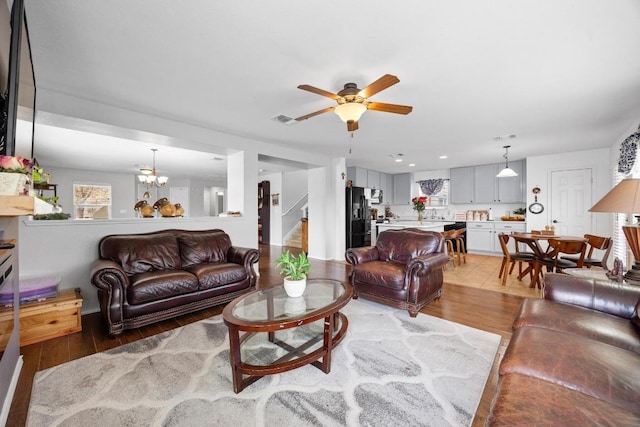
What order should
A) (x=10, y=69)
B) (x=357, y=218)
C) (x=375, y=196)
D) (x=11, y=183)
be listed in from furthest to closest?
(x=375, y=196) → (x=357, y=218) → (x=10, y=69) → (x=11, y=183)

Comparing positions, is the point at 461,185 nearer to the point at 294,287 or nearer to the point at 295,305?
the point at 294,287

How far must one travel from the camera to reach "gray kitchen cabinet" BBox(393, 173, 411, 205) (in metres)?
8.52

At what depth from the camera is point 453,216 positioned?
7.84m

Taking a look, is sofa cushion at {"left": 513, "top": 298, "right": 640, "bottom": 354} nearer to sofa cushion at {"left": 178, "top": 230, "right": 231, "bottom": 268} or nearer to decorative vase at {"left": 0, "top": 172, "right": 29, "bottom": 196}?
decorative vase at {"left": 0, "top": 172, "right": 29, "bottom": 196}

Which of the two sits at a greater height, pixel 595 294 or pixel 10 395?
pixel 595 294

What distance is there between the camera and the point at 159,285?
269 cm

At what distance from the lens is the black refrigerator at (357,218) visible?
6.46 meters

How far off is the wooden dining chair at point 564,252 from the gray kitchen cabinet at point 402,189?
16.3 feet

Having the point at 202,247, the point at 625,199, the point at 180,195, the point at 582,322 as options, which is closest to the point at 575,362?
the point at 582,322

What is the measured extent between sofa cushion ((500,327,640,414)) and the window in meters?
10.2

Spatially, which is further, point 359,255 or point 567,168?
point 567,168

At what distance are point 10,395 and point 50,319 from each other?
0.97 m

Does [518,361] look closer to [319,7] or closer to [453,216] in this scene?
[319,7]

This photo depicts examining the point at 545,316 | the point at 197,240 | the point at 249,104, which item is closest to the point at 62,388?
the point at 197,240
